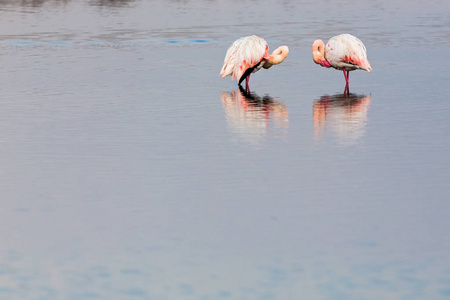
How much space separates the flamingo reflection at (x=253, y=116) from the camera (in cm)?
1324

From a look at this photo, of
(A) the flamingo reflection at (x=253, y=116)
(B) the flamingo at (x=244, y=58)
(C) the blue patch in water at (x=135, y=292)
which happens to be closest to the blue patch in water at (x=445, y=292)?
(C) the blue patch in water at (x=135, y=292)

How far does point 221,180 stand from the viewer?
10539mm

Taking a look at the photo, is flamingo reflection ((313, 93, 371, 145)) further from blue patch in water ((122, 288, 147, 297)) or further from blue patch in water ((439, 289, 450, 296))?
blue patch in water ((122, 288, 147, 297))

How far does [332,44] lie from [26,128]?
6753mm

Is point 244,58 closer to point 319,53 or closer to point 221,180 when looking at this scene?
point 319,53

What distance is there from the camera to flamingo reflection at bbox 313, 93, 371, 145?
13.1 m

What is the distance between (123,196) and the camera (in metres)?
9.94

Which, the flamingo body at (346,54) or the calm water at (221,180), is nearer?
the calm water at (221,180)

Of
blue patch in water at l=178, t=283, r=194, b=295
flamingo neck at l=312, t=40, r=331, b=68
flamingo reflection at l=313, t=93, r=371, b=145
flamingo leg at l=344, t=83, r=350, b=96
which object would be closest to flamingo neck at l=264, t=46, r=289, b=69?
flamingo neck at l=312, t=40, r=331, b=68

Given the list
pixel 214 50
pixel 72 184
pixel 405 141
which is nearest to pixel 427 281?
pixel 72 184

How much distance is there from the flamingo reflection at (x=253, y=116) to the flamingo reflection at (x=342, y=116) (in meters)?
0.48

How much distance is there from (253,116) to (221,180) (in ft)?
14.0

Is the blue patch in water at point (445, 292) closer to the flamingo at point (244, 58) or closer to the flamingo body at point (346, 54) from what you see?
the flamingo at point (244, 58)

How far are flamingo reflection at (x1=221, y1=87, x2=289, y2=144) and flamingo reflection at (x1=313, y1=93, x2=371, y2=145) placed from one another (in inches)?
19.0
